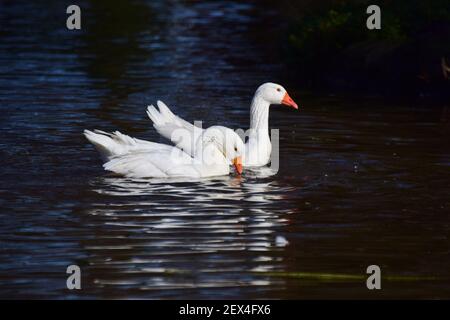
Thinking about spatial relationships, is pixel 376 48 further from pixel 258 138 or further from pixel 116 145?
pixel 116 145

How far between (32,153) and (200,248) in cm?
514

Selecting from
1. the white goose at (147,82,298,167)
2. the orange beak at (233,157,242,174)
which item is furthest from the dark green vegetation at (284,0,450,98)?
the orange beak at (233,157,242,174)

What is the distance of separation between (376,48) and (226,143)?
853 cm

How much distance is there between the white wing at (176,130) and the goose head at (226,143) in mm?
209

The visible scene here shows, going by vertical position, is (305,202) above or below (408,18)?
below

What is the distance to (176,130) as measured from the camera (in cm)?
1495

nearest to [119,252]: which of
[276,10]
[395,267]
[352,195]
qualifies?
[395,267]

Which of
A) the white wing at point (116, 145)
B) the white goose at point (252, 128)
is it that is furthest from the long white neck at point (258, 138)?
the white wing at point (116, 145)

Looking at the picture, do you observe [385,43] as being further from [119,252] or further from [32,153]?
[119,252]

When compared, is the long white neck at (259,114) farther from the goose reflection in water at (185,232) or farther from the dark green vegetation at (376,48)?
the dark green vegetation at (376,48)

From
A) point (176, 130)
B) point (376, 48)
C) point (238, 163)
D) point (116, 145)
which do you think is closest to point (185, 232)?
point (116, 145)

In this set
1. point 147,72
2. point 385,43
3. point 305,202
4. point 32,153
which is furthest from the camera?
point 147,72

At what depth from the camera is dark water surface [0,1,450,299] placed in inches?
391

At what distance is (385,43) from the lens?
73.5 feet
